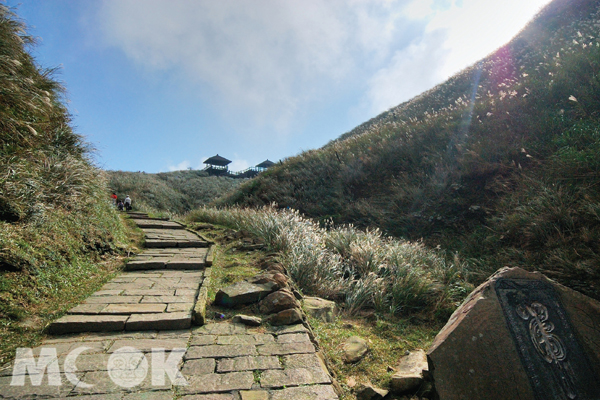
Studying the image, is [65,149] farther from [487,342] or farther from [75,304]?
[487,342]

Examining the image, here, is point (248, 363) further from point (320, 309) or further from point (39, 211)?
point (39, 211)

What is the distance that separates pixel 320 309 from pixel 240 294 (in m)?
1.06

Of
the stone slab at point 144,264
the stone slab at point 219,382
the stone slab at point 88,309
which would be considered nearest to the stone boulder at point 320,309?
the stone slab at point 219,382

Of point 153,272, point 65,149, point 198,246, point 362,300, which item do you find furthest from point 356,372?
point 65,149

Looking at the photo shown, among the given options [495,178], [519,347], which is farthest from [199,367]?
[495,178]

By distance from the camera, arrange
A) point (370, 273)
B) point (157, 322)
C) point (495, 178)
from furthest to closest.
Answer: point (495, 178)
point (370, 273)
point (157, 322)

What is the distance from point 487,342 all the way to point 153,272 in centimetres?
486

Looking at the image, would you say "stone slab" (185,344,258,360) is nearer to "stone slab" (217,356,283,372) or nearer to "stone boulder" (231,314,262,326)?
"stone slab" (217,356,283,372)

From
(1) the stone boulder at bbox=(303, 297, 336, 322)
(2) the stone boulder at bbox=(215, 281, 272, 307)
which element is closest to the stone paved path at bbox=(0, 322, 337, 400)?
(2) the stone boulder at bbox=(215, 281, 272, 307)

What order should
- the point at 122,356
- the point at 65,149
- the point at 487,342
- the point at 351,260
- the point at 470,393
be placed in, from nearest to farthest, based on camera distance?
the point at 470,393
the point at 487,342
the point at 122,356
the point at 351,260
the point at 65,149

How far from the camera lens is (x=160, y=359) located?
258 centimetres

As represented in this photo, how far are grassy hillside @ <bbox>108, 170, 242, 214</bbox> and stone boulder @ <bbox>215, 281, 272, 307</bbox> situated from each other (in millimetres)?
13684

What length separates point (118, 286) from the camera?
170 inches

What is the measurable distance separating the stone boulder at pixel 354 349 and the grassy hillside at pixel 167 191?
15055 mm
